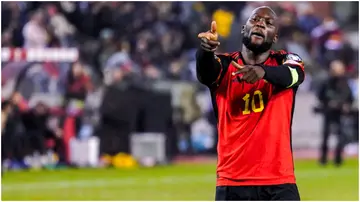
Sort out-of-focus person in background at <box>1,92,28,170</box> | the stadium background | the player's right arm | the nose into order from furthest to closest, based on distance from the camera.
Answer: the stadium background, out-of-focus person in background at <box>1,92,28,170</box>, the nose, the player's right arm

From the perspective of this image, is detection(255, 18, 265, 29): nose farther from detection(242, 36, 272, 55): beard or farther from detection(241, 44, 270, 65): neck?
detection(241, 44, 270, 65): neck

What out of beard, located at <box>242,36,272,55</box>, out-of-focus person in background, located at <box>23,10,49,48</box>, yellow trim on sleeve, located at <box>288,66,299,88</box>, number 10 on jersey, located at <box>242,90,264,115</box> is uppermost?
out-of-focus person in background, located at <box>23,10,49,48</box>

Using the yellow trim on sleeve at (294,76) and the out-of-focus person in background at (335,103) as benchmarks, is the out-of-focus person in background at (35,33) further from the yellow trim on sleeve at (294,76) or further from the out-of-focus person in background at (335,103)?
the yellow trim on sleeve at (294,76)

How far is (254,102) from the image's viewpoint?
19.8ft

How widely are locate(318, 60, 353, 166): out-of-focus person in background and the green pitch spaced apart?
36 centimetres

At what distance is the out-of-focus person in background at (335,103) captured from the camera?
62.7ft

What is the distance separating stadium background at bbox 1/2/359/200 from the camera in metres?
18.1

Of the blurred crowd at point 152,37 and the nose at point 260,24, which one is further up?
the blurred crowd at point 152,37

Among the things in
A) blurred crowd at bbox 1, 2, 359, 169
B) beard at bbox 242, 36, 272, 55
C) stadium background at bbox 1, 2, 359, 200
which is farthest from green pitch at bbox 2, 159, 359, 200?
beard at bbox 242, 36, 272, 55

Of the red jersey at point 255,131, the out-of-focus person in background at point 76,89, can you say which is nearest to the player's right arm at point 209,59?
the red jersey at point 255,131

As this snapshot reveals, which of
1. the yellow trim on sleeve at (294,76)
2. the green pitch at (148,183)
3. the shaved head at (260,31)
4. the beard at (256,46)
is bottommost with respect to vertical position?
the green pitch at (148,183)

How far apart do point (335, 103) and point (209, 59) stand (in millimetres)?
13644

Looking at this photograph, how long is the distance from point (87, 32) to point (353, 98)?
5773 millimetres

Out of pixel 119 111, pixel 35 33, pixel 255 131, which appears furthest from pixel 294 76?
pixel 35 33
